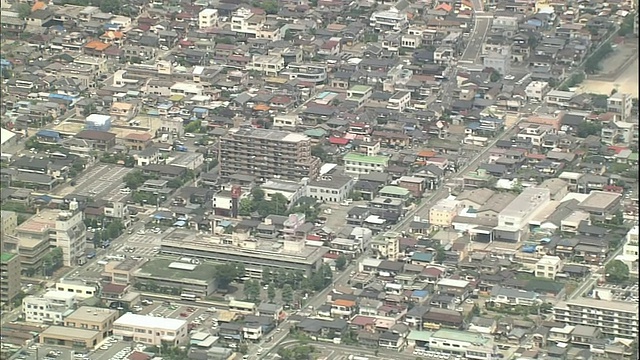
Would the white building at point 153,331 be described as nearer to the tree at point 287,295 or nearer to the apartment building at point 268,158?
the tree at point 287,295

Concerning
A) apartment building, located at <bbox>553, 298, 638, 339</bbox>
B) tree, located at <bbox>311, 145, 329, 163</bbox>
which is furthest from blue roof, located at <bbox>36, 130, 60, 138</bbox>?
apartment building, located at <bbox>553, 298, 638, 339</bbox>

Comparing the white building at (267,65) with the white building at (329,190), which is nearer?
the white building at (329,190)

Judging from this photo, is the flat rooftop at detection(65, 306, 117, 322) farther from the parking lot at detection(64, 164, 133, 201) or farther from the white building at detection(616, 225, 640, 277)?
the white building at detection(616, 225, 640, 277)

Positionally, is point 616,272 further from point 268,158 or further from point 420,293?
point 268,158

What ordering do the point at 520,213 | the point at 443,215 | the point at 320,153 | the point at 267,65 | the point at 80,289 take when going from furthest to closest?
1. the point at 267,65
2. the point at 320,153
3. the point at 443,215
4. the point at 520,213
5. the point at 80,289

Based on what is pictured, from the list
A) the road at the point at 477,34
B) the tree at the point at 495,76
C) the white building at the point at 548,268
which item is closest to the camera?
the white building at the point at 548,268

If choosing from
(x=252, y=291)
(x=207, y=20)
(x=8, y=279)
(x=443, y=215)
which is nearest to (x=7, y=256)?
(x=8, y=279)

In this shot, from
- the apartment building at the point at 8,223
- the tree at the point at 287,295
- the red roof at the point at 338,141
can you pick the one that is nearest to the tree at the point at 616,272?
the tree at the point at 287,295

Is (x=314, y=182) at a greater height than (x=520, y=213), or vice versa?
(x=520, y=213)
